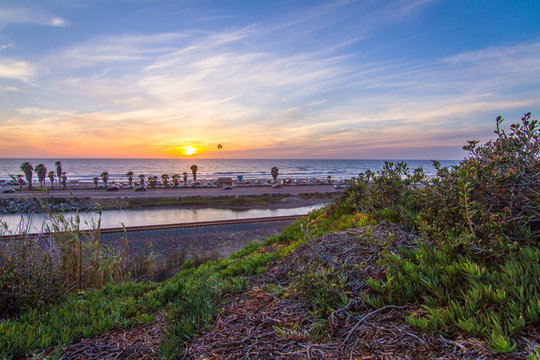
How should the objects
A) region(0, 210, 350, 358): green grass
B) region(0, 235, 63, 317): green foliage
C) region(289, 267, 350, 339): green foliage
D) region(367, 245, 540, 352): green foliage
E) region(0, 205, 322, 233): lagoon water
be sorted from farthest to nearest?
region(0, 205, 322, 233): lagoon water, region(0, 235, 63, 317): green foliage, region(0, 210, 350, 358): green grass, region(289, 267, 350, 339): green foliage, region(367, 245, 540, 352): green foliage

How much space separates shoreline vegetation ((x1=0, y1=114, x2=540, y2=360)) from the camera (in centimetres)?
186

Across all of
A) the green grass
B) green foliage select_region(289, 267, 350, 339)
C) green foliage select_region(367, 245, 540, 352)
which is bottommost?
the green grass

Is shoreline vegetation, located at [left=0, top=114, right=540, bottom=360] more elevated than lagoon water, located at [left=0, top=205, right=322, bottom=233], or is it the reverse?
shoreline vegetation, located at [left=0, top=114, right=540, bottom=360]

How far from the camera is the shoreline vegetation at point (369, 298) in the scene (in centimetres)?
186

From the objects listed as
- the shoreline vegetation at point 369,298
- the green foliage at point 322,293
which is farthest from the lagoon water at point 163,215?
the green foliage at point 322,293

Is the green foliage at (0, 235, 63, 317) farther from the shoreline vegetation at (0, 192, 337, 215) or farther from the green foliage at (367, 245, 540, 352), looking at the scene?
the shoreline vegetation at (0, 192, 337, 215)

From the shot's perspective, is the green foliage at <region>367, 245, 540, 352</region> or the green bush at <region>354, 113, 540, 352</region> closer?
the green foliage at <region>367, 245, 540, 352</region>

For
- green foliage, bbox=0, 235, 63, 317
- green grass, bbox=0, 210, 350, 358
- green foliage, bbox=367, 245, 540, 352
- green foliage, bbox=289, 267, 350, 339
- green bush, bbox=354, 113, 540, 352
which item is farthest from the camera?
green foliage, bbox=0, 235, 63, 317

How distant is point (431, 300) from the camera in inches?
83.7

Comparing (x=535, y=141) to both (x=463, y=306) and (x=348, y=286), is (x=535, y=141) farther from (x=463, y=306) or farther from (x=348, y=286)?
(x=348, y=286)

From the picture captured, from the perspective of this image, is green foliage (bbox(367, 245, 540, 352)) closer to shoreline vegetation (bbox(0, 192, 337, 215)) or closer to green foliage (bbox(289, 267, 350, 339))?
green foliage (bbox(289, 267, 350, 339))

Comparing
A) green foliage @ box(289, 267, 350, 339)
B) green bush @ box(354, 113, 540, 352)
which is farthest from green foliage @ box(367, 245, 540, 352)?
green foliage @ box(289, 267, 350, 339)

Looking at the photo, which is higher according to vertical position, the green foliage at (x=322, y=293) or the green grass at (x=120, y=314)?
the green foliage at (x=322, y=293)

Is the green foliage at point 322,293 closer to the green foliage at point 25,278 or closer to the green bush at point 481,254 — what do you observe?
the green bush at point 481,254
